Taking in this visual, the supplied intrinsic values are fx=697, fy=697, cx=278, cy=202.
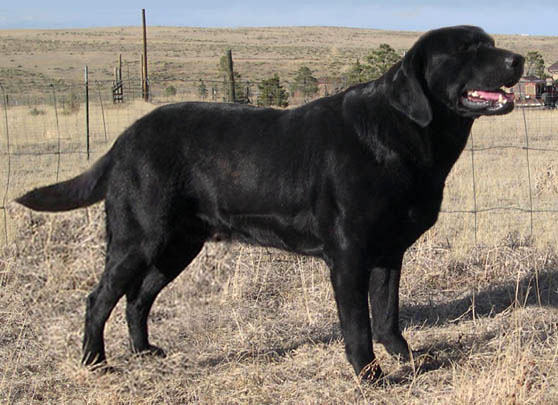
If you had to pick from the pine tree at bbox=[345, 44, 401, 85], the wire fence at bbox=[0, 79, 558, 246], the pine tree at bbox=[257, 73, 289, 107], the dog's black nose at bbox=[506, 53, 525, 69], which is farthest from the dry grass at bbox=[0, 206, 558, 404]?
the pine tree at bbox=[345, 44, 401, 85]

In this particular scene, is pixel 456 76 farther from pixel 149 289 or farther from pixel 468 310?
pixel 149 289

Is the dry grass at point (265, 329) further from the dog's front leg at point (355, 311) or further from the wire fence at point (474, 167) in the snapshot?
the wire fence at point (474, 167)

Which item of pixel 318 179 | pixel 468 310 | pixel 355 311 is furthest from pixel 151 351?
pixel 468 310

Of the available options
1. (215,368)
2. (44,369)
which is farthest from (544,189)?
(44,369)

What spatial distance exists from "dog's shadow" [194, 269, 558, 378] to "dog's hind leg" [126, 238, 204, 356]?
0.44 m

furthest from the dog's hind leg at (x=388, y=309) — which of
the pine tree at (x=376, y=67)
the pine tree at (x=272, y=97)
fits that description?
the pine tree at (x=376, y=67)

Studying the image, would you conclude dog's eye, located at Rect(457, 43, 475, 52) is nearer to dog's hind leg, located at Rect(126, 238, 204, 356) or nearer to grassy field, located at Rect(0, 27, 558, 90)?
dog's hind leg, located at Rect(126, 238, 204, 356)

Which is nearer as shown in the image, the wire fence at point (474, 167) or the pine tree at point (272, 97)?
the wire fence at point (474, 167)

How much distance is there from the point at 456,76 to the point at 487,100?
0.20 metres

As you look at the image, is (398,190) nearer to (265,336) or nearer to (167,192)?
(167,192)

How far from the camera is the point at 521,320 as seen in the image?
466 cm

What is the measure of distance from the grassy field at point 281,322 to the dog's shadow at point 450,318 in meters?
0.01

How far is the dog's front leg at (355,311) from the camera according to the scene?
3662 mm

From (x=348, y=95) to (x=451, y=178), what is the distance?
269 inches
